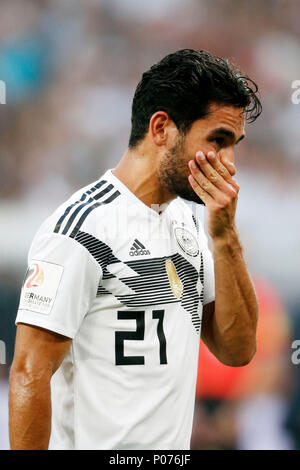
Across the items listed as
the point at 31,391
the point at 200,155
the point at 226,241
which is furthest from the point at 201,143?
the point at 31,391

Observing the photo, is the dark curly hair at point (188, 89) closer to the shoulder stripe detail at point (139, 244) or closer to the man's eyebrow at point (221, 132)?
the man's eyebrow at point (221, 132)

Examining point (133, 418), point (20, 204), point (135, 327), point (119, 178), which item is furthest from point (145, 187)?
point (20, 204)

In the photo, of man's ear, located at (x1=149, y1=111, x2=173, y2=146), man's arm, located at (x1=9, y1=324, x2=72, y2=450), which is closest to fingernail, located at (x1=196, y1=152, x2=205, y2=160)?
man's ear, located at (x1=149, y1=111, x2=173, y2=146)

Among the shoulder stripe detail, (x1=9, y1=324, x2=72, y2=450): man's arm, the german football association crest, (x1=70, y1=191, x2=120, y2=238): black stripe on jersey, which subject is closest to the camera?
(x1=9, y1=324, x2=72, y2=450): man's arm

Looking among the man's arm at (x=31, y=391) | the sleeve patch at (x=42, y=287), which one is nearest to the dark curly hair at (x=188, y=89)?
the sleeve patch at (x=42, y=287)

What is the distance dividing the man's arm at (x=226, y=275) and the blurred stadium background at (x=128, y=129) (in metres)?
1.74

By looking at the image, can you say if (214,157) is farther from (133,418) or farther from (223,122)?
(133,418)

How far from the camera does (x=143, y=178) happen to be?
5.28ft

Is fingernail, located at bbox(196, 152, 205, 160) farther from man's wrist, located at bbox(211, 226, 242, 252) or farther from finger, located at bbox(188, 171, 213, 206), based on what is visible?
man's wrist, located at bbox(211, 226, 242, 252)

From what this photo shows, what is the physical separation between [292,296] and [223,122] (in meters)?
2.30

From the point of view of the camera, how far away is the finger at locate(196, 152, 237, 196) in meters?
1.54

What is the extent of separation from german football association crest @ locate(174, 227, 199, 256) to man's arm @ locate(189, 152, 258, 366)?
0.09m

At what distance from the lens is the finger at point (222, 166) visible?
1.53 metres

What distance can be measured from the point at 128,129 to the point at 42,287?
8.40ft
